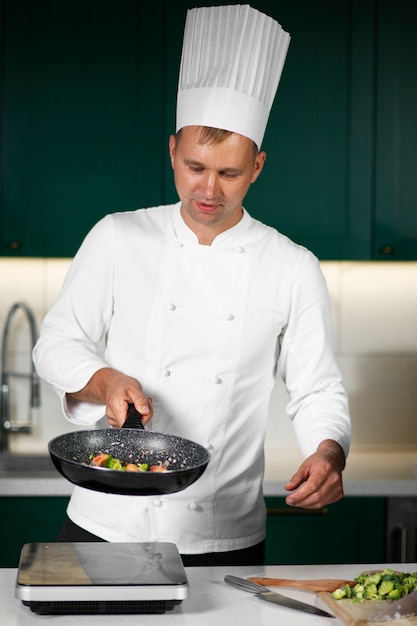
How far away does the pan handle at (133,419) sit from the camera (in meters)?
1.63

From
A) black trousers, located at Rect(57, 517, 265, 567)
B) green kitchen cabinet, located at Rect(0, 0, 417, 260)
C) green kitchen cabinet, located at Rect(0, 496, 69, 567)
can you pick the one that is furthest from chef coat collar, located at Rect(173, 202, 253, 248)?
green kitchen cabinet, located at Rect(0, 496, 69, 567)

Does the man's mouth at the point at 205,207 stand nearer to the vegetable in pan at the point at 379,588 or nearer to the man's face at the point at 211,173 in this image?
the man's face at the point at 211,173

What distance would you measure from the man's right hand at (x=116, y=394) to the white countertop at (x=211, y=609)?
0.99ft

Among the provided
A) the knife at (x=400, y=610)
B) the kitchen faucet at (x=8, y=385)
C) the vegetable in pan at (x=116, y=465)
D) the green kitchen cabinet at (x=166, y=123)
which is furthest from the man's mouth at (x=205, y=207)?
the kitchen faucet at (x=8, y=385)

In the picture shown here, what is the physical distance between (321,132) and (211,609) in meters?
2.05

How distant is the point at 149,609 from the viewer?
55.7 inches

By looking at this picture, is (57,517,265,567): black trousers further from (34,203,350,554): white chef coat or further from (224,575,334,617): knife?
(224,575,334,617): knife

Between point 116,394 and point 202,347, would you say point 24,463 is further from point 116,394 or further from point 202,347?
point 116,394

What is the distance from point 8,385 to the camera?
133 inches

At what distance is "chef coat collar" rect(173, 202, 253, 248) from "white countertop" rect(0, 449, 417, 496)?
3.58 ft

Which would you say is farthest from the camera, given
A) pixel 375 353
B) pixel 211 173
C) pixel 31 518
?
pixel 375 353

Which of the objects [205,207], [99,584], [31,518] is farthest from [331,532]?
[99,584]

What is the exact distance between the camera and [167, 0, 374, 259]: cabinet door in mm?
3135

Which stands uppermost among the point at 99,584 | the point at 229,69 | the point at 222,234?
the point at 229,69
